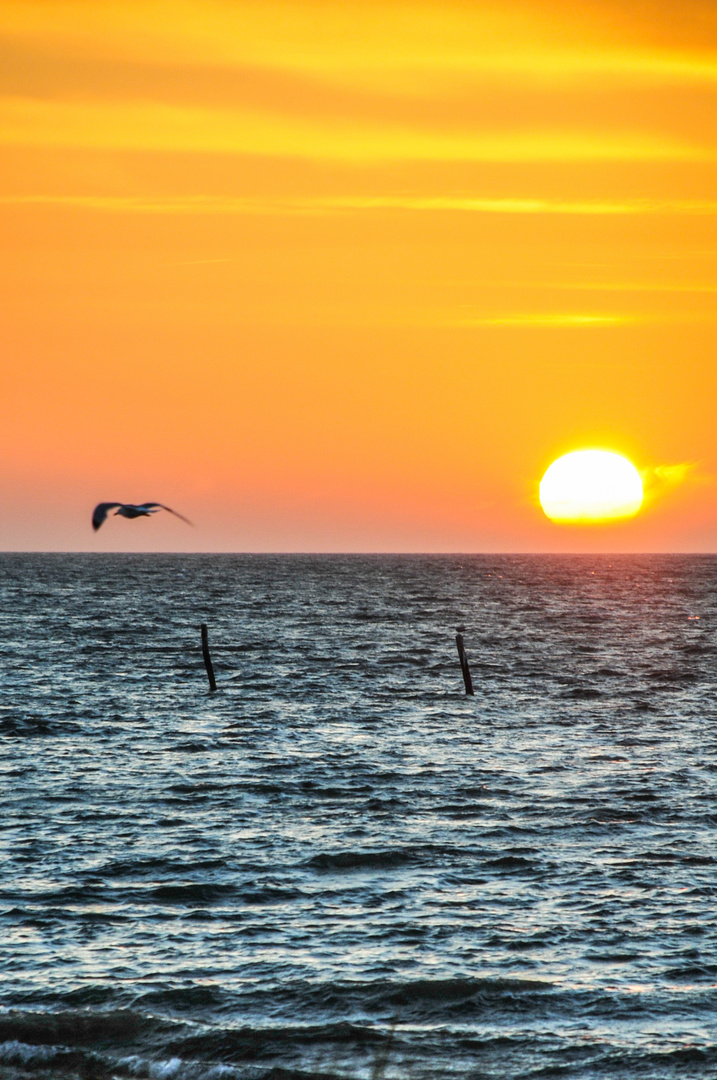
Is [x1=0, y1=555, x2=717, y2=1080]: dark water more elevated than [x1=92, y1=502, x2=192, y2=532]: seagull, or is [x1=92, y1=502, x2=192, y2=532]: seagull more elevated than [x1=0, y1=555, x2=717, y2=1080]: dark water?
[x1=92, y1=502, x2=192, y2=532]: seagull

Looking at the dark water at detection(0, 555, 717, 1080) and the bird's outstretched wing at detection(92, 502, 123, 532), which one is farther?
the bird's outstretched wing at detection(92, 502, 123, 532)

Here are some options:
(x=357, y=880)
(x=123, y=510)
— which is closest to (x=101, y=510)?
(x=123, y=510)

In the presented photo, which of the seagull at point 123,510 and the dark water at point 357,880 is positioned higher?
the seagull at point 123,510

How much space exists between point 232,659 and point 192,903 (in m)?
35.9

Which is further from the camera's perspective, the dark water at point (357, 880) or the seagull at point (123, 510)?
the seagull at point (123, 510)

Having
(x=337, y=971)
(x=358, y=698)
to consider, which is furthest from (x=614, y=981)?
(x=358, y=698)

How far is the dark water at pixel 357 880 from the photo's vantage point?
515 inches

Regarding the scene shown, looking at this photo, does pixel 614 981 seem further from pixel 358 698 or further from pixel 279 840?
pixel 358 698

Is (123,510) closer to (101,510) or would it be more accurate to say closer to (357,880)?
(101,510)

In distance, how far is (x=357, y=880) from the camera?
60.5 feet

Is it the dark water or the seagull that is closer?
the dark water

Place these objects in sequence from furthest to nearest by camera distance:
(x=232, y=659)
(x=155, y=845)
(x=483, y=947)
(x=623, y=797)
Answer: (x=232, y=659), (x=623, y=797), (x=155, y=845), (x=483, y=947)

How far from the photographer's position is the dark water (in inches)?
515

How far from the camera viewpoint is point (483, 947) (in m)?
15.6
